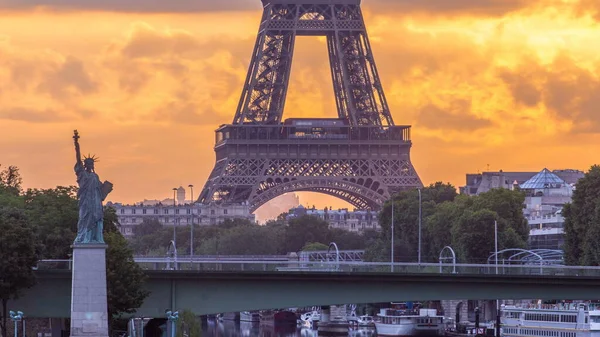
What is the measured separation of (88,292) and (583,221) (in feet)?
233

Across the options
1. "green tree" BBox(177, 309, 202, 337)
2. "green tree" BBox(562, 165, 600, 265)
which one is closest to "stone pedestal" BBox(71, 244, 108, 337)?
"green tree" BBox(177, 309, 202, 337)

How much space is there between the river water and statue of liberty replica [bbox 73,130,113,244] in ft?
207

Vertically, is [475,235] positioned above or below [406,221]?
below

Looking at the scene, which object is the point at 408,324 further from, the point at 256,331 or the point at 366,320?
the point at 366,320

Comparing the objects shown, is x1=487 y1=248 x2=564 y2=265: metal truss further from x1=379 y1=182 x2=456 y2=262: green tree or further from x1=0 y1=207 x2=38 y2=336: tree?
x1=0 y1=207 x2=38 y2=336: tree

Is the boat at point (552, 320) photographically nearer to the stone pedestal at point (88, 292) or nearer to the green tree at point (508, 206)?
the green tree at point (508, 206)

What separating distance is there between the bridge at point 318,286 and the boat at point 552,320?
1971cm

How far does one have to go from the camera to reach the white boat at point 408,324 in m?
147

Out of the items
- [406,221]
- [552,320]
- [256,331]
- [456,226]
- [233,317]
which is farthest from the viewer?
[233,317]

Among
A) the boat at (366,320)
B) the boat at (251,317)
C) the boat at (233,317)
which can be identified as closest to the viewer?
the boat at (366,320)

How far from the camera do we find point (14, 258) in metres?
95.8

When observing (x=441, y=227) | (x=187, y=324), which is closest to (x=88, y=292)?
(x=187, y=324)

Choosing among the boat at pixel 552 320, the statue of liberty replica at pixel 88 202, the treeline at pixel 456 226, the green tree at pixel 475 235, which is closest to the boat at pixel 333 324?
the treeline at pixel 456 226

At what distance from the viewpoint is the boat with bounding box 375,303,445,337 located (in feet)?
481
